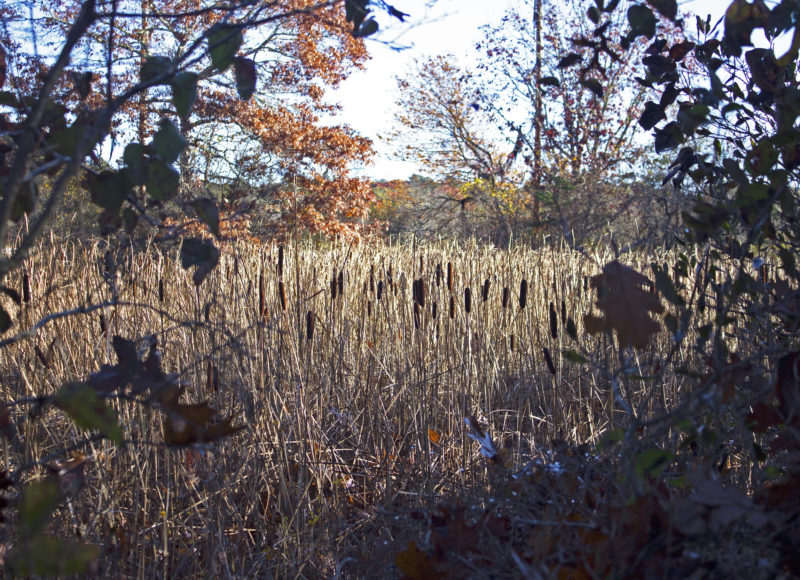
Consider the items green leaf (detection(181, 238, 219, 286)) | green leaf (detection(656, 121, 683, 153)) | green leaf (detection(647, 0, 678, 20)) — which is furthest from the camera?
green leaf (detection(656, 121, 683, 153))

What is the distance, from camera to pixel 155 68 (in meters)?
0.82

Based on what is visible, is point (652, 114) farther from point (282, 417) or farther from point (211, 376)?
point (282, 417)

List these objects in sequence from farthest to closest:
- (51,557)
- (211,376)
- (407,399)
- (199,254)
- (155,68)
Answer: (407,399), (211,376), (199,254), (155,68), (51,557)

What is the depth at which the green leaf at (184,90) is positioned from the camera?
832mm

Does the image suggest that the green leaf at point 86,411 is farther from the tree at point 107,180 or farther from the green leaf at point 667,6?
the green leaf at point 667,6

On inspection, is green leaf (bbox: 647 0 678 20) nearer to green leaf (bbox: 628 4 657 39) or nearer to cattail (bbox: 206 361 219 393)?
green leaf (bbox: 628 4 657 39)

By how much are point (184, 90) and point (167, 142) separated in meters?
0.08

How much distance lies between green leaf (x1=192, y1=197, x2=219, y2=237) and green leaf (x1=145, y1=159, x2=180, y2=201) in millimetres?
36

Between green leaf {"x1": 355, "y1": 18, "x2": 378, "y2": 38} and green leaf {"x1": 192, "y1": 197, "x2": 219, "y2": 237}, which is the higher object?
green leaf {"x1": 355, "y1": 18, "x2": 378, "y2": 38}

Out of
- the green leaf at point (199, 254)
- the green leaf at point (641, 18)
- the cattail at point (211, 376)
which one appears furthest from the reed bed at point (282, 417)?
the green leaf at point (641, 18)

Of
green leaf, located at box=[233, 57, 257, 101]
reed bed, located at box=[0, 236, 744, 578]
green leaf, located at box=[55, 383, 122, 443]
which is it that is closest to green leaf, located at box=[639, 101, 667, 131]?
reed bed, located at box=[0, 236, 744, 578]

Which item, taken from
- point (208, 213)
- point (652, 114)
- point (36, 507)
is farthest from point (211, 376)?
point (652, 114)

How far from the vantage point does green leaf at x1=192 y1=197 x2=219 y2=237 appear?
2.83ft

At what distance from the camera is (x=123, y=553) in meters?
1.62
